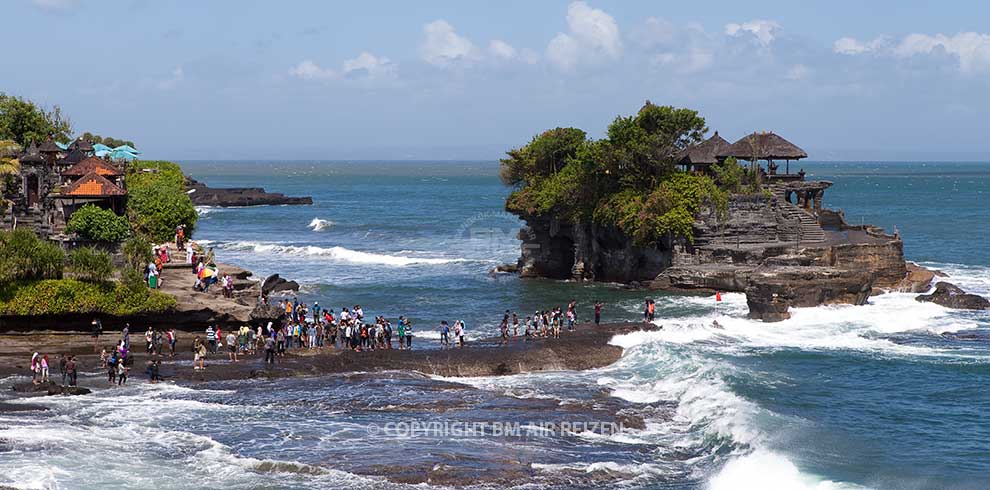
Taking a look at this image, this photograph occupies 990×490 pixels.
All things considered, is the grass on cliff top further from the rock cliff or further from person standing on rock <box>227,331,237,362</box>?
the rock cliff

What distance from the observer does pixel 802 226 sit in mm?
59125

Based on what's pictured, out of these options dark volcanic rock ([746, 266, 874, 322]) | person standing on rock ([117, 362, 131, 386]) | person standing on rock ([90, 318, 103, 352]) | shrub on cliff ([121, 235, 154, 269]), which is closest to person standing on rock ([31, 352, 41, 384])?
Answer: person standing on rock ([117, 362, 131, 386])

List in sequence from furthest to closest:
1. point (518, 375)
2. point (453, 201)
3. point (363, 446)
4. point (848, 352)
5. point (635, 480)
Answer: point (453, 201), point (848, 352), point (518, 375), point (363, 446), point (635, 480)

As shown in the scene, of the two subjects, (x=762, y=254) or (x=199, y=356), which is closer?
(x=199, y=356)

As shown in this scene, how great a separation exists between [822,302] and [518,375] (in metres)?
19.2

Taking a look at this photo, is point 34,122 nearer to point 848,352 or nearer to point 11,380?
point 11,380

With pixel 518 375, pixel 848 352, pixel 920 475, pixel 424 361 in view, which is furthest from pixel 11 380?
pixel 848 352

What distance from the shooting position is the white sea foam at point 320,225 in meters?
105

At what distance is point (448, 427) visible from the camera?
1195 inches

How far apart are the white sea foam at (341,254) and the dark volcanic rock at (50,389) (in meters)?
40.4

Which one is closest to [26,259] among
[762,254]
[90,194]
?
[90,194]

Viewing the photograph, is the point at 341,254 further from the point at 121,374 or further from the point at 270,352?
the point at 121,374

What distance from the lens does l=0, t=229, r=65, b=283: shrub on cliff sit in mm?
40156

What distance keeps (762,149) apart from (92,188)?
36111 mm
